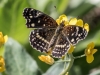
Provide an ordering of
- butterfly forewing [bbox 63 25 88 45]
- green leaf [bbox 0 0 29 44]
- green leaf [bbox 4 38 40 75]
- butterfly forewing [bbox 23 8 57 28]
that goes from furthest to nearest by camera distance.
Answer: green leaf [bbox 0 0 29 44], green leaf [bbox 4 38 40 75], butterfly forewing [bbox 23 8 57 28], butterfly forewing [bbox 63 25 88 45]

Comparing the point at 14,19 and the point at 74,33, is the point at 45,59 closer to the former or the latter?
the point at 74,33

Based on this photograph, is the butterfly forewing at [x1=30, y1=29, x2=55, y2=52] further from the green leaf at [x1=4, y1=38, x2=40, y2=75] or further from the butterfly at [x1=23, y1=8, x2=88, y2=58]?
the green leaf at [x1=4, y1=38, x2=40, y2=75]

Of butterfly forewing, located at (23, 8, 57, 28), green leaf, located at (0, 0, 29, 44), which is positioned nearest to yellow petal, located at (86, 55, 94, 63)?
butterfly forewing, located at (23, 8, 57, 28)

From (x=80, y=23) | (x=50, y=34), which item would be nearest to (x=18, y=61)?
(x=50, y=34)

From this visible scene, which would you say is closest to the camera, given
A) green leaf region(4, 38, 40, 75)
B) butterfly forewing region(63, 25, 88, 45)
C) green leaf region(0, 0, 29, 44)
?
butterfly forewing region(63, 25, 88, 45)

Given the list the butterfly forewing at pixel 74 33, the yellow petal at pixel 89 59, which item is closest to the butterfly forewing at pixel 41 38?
the butterfly forewing at pixel 74 33

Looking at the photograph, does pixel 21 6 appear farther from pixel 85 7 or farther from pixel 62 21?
pixel 62 21

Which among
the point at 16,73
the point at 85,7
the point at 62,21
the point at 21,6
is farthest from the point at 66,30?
the point at 85,7
